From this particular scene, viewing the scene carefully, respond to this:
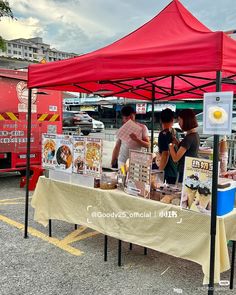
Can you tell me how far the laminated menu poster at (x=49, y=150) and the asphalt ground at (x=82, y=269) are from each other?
3.14 ft

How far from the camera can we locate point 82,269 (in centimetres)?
351

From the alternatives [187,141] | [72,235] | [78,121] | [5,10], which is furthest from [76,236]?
[78,121]

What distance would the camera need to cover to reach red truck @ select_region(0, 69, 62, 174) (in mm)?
7160

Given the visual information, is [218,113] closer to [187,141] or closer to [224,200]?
[224,200]

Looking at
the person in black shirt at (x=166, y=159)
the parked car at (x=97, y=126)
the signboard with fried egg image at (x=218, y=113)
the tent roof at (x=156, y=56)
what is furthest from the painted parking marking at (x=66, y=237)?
the parked car at (x=97, y=126)

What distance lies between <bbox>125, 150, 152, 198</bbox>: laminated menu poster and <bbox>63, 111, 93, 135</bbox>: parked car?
1859cm

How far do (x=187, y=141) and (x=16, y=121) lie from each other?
4682mm

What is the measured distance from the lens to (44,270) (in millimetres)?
3480

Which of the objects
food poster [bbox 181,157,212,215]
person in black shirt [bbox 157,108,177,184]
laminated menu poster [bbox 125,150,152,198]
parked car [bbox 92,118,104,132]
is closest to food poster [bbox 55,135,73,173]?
laminated menu poster [bbox 125,150,152,198]

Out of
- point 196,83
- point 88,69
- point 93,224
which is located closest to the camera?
point 88,69

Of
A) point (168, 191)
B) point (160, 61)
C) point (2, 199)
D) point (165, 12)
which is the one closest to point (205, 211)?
point (168, 191)

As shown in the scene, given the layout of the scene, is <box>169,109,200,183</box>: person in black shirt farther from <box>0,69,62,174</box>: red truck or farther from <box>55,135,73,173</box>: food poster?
<box>0,69,62,174</box>: red truck

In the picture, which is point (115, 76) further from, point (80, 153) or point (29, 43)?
point (29, 43)

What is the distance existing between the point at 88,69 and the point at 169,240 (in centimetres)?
→ 185
